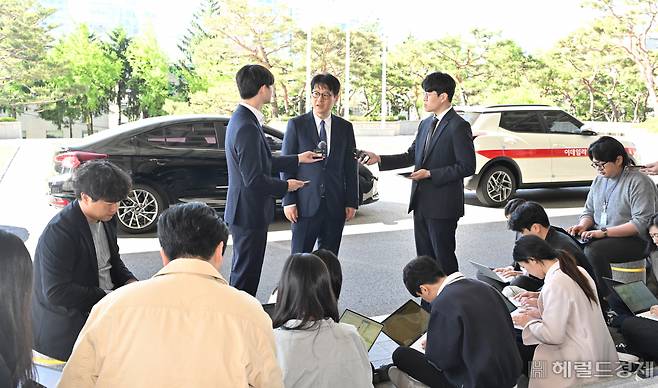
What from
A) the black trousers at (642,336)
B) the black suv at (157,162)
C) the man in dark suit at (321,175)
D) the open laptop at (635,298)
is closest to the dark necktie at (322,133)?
the man in dark suit at (321,175)

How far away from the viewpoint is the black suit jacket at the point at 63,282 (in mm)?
2770

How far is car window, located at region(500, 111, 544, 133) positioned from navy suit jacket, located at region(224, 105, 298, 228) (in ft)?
22.4

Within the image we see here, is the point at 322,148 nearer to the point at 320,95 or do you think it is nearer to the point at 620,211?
the point at 320,95

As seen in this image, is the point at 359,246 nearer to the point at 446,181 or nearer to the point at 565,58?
the point at 446,181

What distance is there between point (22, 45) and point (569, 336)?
27.5m

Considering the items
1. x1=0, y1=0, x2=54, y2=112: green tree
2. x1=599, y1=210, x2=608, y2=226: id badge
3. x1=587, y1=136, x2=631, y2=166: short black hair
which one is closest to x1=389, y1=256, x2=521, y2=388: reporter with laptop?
x1=587, y1=136, x2=631, y2=166: short black hair

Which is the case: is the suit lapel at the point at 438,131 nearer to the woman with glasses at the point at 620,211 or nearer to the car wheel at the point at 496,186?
the woman with glasses at the point at 620,211

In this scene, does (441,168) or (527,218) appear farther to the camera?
(441,168)

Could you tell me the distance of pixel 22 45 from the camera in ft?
85.3

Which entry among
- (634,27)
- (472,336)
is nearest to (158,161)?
(472,336)

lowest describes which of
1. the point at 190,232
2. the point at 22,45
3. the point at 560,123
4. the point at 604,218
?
the point at 604,218

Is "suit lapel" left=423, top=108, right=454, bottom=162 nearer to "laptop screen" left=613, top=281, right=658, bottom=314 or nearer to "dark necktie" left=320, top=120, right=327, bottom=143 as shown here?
"dark necktie" left=320, top=120, right=327, bottom=143

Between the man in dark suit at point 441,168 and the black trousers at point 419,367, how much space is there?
1101mm

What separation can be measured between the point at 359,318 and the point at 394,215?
5748 millimetres
